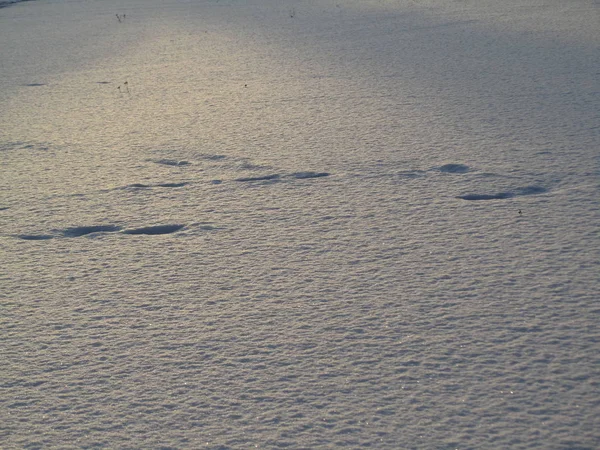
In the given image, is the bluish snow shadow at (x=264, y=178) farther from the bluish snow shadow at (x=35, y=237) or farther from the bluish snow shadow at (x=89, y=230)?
the bluish snow shadow at (x=35, y=237)

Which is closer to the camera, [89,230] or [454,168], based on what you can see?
[89,230]

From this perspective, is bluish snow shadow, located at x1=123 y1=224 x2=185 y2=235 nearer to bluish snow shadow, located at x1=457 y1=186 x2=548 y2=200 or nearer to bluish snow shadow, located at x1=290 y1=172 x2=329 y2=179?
bluish snow shadow, located at x1=290 y1=172 x2=329 y2=179

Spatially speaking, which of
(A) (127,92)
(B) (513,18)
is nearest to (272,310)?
(A) (127,92)

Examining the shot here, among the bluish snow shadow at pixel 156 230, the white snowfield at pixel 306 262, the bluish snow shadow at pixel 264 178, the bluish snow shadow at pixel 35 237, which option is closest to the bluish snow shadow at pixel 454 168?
the white snowfield at pixel 306 262

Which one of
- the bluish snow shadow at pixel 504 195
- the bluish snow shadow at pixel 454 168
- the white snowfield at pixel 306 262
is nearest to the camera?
the white snowfield at pixel 306 262

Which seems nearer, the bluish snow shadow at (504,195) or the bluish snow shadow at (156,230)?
the bluish snow shadow at (156,230)

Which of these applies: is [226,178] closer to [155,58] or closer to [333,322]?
[333,322]

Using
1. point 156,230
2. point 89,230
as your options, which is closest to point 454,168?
point 156,230

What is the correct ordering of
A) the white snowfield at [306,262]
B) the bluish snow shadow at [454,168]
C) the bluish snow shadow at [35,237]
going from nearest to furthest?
the white snowfield at [306,262]
the bluish snow shadow at [35,237]
the bluish snow shadow at [454,168]

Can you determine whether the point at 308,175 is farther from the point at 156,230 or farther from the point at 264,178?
the point at 156,230
